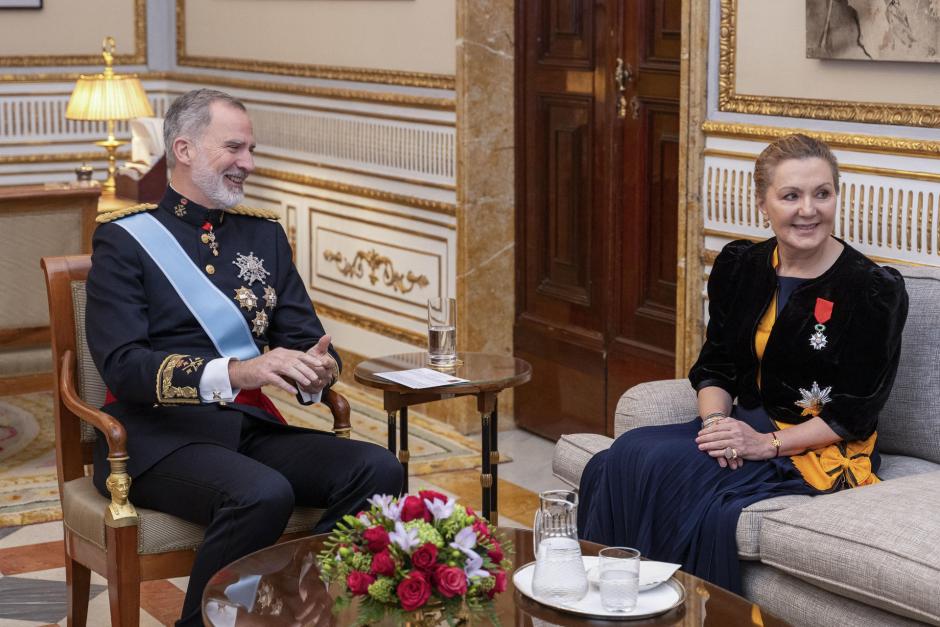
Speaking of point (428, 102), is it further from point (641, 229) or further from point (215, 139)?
point (215, 139)

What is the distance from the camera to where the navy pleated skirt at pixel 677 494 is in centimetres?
315

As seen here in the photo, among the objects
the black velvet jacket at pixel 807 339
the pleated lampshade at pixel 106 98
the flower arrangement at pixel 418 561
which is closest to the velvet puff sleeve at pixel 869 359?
the black velvet jacket at pixel 807 339

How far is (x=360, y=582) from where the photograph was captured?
224 cm

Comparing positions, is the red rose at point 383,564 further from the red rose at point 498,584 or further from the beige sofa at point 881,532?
the beige sofa at point 881,532

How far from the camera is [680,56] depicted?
4664 millimetres

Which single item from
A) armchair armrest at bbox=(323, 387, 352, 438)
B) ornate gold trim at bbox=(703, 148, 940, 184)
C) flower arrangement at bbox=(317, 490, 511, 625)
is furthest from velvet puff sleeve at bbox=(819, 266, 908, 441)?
flower arrangement at bbox=(317, 490, 511, 625)

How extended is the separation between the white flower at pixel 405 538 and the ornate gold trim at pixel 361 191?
11.2ft

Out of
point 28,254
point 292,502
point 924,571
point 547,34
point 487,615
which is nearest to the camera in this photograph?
point 487,615

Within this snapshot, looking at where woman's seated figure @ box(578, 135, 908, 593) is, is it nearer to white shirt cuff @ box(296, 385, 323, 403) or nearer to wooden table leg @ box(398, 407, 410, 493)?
wooden table leg @ box(398, 407, 410, 493)

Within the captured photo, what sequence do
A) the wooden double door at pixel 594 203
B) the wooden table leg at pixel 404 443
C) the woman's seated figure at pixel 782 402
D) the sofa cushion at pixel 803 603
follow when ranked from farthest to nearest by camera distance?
the wooden double door at pixel 594 203 < the wooden table leg at pixel 404 443 < the woman's seated figure at pixel 782 402 < the sofa cushion at pixel 803 603

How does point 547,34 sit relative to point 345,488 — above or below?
above

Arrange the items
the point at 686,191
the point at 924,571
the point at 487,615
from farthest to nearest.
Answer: the point at 686,191
the point at 924,571
the point at 487,615

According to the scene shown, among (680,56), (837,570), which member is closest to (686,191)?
(680,56)

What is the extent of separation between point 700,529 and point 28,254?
276 cm
